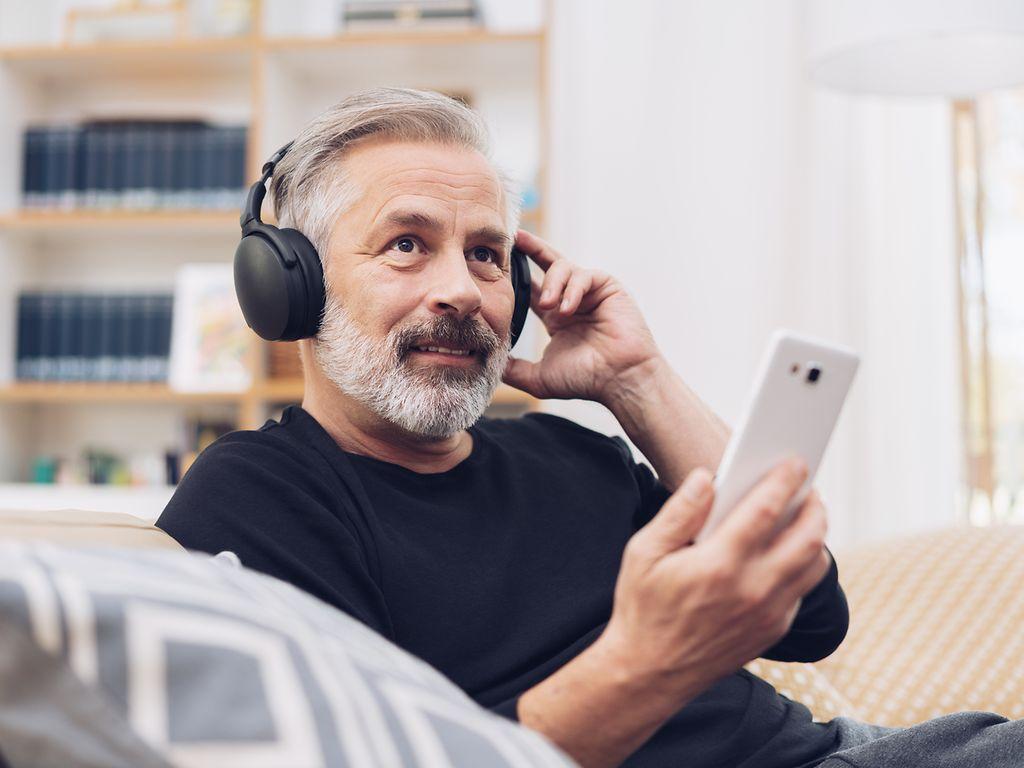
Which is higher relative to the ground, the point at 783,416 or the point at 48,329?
the point at 783,416

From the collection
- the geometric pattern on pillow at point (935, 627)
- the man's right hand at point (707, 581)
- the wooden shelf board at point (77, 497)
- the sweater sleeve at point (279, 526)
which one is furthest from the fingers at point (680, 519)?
the wooden shelf board at point (77, 497)

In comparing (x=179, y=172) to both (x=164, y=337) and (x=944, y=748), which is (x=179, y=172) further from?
(x=944, y=748)

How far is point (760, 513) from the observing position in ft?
2.03

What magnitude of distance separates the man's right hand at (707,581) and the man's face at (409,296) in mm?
466

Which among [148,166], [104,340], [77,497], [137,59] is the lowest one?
[77,497]

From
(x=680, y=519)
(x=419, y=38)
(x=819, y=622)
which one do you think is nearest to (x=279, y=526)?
(x=680, y=519)

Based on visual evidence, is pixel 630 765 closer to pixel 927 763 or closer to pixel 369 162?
pixel 927 763

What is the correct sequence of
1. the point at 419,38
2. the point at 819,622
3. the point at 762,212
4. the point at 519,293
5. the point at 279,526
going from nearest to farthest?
the point at 279,526
the point at 819,622
the point at 519,293
the point at 419,38
the point at 762,212

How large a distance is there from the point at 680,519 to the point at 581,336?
67 cm

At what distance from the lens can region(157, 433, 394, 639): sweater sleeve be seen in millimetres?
860

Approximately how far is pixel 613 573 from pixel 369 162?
0.49 m

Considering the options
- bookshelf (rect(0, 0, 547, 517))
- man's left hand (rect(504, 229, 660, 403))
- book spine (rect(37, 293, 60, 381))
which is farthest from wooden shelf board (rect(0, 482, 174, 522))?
man's left hand (rect(504, 229, 660, 403))

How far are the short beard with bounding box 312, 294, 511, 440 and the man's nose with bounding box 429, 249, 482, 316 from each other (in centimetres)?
1

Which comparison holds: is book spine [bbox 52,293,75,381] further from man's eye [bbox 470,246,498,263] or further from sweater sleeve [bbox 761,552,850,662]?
sweater sleeve [bbox 761,552,850,662]
